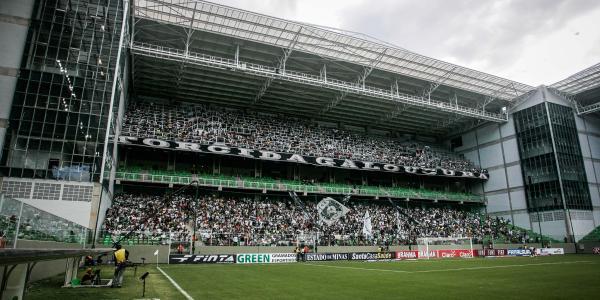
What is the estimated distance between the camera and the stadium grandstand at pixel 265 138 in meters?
29.6

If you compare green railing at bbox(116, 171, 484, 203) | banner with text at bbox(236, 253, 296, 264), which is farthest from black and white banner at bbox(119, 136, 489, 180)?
banner with text at bbox(236, 253, 296, 264)

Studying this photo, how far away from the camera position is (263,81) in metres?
47.0

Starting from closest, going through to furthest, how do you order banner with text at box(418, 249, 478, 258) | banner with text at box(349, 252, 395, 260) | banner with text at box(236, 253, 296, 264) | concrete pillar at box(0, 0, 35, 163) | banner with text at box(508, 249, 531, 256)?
concrete pillar at box(0, 0, 35, 163), banner with text at box(236, 253, 296, 264), banner with text at box(349, 252, 395, 260), banner with text at box(418, 249, 478, 258), banner with text at box(508, 249, 531, 256)

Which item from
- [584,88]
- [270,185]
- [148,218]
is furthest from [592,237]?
[148,218]

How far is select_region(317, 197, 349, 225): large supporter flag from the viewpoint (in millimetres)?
48188

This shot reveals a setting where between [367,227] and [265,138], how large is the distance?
55.9 ft

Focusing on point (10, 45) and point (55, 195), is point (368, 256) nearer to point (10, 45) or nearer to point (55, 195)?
point (55, 195)

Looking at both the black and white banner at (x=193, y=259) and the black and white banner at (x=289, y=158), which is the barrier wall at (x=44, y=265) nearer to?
the black and white banner at (x=193, y=259)

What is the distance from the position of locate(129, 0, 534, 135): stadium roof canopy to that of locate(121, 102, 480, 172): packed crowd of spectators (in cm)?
204

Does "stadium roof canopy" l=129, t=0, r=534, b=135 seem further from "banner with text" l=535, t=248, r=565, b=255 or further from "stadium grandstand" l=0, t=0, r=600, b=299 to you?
"banner with text" l=535, t=248, r=565, b=255

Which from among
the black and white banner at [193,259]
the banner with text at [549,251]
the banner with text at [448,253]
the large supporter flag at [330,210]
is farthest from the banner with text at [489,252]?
the black and white banner at [193,259]

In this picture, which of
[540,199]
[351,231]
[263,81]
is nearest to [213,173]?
[263,81]

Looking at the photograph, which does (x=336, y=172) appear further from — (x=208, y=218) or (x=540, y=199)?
(x=540, y=199)

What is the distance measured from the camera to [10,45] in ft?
95.7
